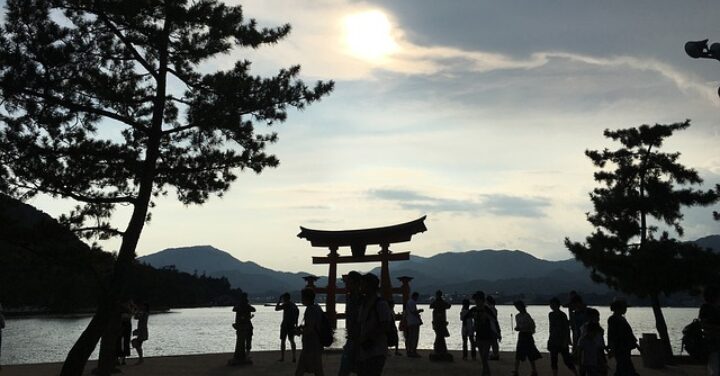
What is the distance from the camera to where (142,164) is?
11.0m

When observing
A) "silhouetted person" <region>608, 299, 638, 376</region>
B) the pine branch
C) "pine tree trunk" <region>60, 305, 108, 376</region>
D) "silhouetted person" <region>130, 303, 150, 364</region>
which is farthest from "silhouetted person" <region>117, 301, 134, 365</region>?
"silhouetted person" <region>608, 299, 638, 376</region>

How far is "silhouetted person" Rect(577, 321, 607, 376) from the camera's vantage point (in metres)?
7.66

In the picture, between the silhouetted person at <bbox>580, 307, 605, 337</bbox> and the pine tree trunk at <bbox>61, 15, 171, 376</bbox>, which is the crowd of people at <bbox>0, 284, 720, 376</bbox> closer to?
the silhouetted person at <bbox>580, 307, 605, 337</bbox>

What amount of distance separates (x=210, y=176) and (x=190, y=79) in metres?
2.12

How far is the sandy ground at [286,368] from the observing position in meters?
12.0

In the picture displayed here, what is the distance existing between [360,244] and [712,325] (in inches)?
708

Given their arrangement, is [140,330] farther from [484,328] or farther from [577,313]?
[577,313]

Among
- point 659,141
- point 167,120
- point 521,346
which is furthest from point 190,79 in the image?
point 659,141

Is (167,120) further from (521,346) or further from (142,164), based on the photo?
(521,346)

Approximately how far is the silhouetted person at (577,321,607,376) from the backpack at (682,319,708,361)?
6.04 ft

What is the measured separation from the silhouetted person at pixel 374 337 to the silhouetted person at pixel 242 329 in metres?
8.26

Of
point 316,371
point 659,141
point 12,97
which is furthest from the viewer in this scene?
point 659,141

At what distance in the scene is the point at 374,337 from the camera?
582 cm

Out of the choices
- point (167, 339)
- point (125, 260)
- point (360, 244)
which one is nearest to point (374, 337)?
point (125, 260)
